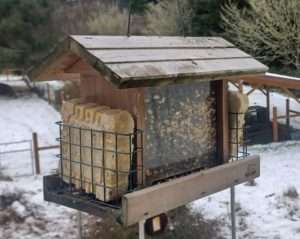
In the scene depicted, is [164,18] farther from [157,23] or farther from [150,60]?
[150,60]

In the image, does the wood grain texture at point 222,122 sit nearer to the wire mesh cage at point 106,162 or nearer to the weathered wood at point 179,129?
the weathered wood at point 179,129

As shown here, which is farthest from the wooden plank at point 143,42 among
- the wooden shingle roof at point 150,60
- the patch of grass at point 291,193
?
the patch of grass at point 291,193

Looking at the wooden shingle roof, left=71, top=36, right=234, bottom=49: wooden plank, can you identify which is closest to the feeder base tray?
the wooden shingle roof

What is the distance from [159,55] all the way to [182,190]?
2.46 feet

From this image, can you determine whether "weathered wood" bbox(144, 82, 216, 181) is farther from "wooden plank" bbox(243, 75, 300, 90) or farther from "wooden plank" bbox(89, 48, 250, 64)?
"wooden plank" bbox(243, 75, 300, 90)

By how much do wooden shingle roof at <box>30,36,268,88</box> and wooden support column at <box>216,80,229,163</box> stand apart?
21 centimetres

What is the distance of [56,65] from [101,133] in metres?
0.50

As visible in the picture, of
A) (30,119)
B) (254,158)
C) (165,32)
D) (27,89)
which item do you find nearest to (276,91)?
(165,32)

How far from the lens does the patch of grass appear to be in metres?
5.03

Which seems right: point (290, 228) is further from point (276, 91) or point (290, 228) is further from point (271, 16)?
point (276, 91)

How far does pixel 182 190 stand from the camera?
2457 millimetres

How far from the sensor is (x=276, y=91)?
1555 cm

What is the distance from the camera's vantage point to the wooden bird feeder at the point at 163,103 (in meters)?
2.17

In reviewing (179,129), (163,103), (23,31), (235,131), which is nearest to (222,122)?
(235,131)
